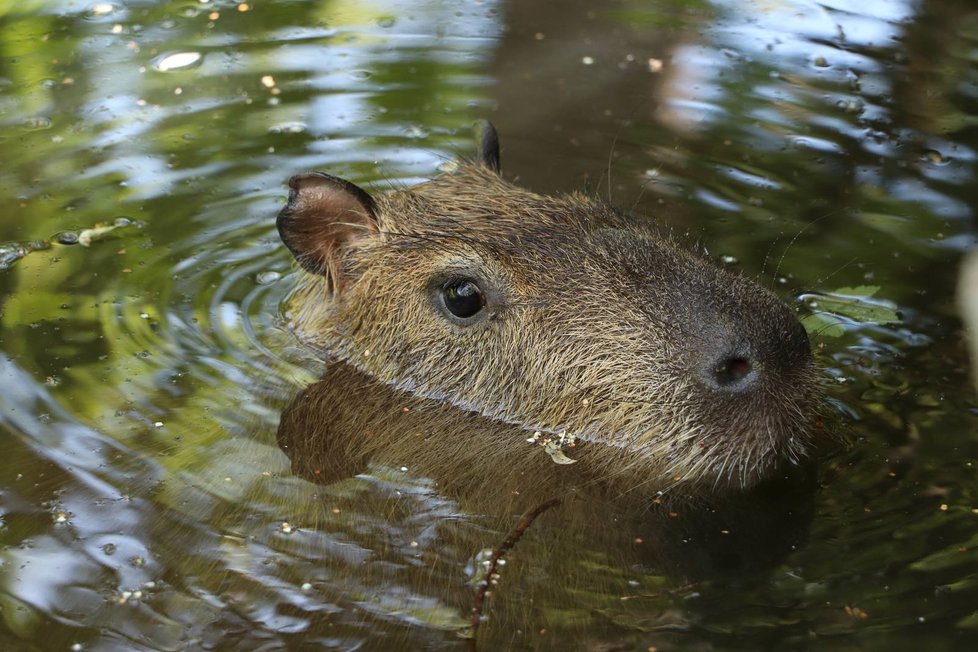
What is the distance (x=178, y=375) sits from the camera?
533cm

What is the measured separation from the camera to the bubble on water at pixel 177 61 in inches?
325

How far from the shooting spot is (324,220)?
5.48m

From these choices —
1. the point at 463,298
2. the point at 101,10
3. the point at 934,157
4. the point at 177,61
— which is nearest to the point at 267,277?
the point at 463,298

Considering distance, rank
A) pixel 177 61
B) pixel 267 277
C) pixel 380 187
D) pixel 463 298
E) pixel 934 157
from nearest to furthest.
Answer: pixel 463 298, pixel 267 277, pixel 380 187, pixel 934 157, pixel 177 61

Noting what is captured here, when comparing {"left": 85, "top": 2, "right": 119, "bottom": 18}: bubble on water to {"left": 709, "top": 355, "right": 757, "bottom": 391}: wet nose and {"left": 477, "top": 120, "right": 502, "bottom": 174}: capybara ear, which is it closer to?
{"left": 477, "top": 120, "right": 502, "bottom": 174}: capybara ear

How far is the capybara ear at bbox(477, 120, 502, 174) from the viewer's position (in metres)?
5.98

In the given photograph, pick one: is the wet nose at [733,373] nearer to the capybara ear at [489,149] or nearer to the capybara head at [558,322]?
the capybara head at [558,322]

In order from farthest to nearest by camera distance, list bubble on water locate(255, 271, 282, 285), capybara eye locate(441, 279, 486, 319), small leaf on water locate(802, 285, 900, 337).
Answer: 1. bubble on water locate(255, 271, 282, 285)
2. small leaf on water locate(802, 285, 900, 337)
3. capybara eye locate(441, 279, 486, 319)

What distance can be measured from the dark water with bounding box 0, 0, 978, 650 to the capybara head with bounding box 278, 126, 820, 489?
1.28ft

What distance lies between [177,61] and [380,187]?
2.26 metres

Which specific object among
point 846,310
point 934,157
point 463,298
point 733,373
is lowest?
point 934,157

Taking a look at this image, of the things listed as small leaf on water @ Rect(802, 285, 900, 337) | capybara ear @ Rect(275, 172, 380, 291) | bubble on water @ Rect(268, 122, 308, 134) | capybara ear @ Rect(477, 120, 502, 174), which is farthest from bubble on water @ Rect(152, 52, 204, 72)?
small leaf on water @ Rect(802, 285, 900, 337)

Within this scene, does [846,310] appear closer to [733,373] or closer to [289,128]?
[733,373]

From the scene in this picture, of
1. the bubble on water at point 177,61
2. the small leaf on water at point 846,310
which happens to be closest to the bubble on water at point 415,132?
the bubble on water at point 177,61
